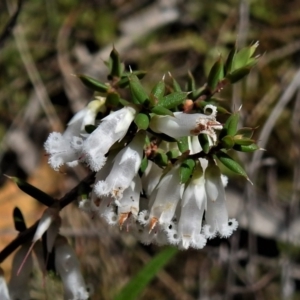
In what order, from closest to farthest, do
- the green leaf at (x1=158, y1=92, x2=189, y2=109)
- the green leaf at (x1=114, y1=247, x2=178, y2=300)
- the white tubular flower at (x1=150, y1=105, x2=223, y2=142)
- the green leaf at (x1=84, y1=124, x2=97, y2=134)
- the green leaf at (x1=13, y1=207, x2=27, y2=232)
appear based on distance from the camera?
the white tubular flower at (x1=150, y1=105, x2=223, y2=142) → the green leaf at (x1=158, y1=92, x2=189, y2=109) → the green leaf at (x1=84, y1=124, x2=97, y2=134) → the green leaf at (x1=13, y1=207, x2=27, y2=232) → the green leaf at (x1=114, y1=247, x2=178, y2=300)

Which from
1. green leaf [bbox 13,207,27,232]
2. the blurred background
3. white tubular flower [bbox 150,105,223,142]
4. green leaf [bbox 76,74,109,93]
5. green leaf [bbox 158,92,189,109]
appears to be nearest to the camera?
white tubular flower [bbox 150,105,223,142]

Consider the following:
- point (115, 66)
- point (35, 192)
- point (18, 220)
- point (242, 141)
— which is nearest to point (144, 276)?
point (18, 220)

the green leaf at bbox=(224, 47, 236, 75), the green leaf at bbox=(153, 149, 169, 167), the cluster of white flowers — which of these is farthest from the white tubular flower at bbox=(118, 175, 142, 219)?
the green leaf at bbox=(224, 47, 236, 75)

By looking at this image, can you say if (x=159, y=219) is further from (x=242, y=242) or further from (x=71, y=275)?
(x=242, y=242)

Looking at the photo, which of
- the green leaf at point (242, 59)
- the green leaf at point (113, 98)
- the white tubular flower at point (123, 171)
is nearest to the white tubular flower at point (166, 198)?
the white tubular flower at point (123, 171)

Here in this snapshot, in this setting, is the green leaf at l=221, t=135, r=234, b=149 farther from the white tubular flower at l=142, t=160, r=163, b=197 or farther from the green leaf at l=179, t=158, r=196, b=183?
the white tubular flower at l=142, t=160, r=163, b=197

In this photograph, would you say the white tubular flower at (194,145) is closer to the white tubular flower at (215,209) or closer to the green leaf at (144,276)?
the white tubular flower at (215,209)
